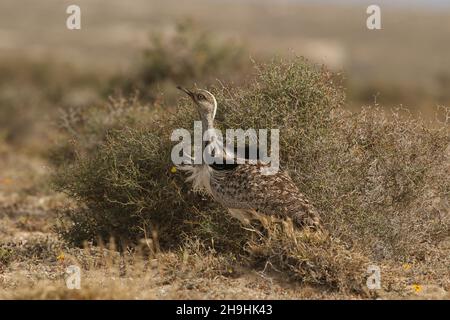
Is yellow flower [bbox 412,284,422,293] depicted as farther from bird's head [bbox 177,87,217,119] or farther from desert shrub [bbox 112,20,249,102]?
desert shrub [bbox 112,20,249,102]

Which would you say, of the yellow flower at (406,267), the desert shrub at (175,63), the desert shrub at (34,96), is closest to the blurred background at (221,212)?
the yellow flower at (406,267)

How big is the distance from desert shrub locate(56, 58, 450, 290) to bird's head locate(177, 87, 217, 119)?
42 cm

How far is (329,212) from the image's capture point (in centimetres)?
687

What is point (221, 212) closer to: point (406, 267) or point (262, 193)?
point (262, 193)

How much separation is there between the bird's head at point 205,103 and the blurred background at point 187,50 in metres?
1.42

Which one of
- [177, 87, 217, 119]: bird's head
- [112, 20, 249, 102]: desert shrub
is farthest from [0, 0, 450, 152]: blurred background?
[177, 87, 217, 119]: bird's head

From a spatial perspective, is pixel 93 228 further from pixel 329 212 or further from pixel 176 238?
pixel 329 212

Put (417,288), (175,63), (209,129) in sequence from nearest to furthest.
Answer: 1. (417,288)
2. (209,129)
3. (175,63)

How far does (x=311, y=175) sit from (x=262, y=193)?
730mm

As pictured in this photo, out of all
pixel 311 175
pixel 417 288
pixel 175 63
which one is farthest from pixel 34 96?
pixel 417 288

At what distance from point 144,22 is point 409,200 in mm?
64929

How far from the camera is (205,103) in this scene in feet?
23.0

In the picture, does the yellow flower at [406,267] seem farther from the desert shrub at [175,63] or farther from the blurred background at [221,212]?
the desert shrub at [175,63]

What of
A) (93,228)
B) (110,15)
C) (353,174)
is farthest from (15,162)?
(110,15)
